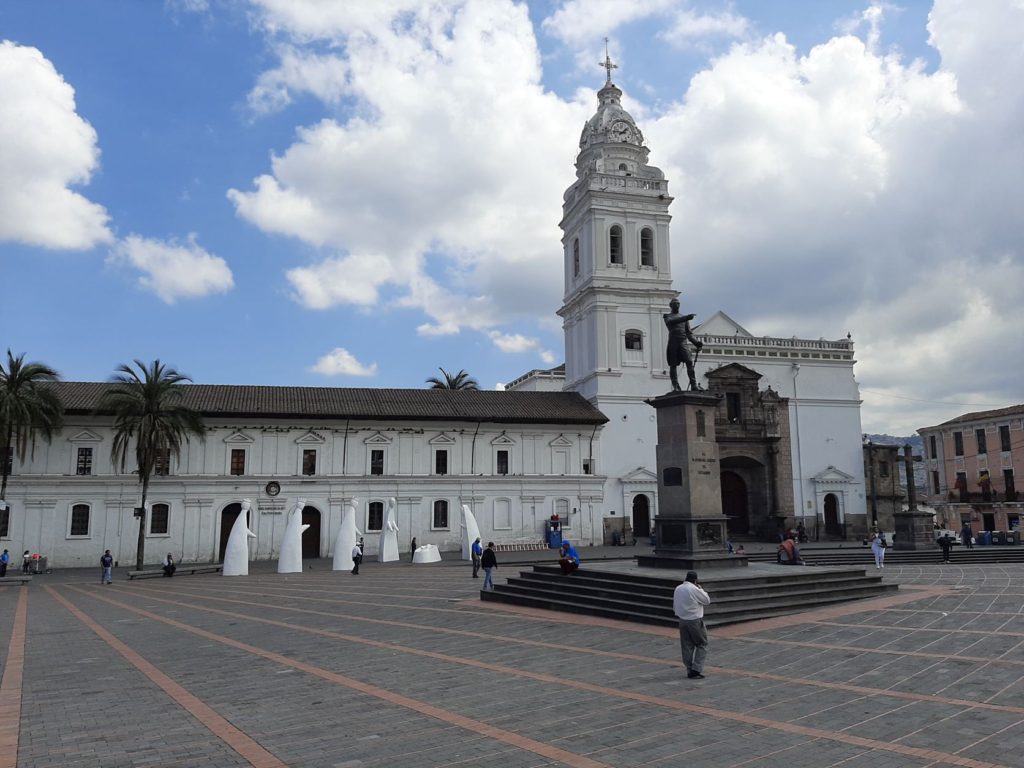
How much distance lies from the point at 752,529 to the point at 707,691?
4125 cm

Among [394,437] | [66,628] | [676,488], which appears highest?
[394,437]

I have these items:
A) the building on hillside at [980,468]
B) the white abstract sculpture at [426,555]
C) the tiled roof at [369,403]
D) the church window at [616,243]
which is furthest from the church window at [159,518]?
the building on hillside at [980,468]

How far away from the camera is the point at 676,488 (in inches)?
748

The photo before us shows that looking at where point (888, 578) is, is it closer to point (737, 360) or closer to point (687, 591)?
point (687, 591)

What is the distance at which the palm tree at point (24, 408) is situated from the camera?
33.5 metres

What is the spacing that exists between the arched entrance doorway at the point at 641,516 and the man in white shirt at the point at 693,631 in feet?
116

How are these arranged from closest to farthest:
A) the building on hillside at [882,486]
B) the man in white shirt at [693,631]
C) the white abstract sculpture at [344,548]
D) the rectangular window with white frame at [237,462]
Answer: the man in white shirt at [693,631], the white abstract sculpture at [344,548], the rectangular window with white frame at [237,462], the building on hillside at [882,486]

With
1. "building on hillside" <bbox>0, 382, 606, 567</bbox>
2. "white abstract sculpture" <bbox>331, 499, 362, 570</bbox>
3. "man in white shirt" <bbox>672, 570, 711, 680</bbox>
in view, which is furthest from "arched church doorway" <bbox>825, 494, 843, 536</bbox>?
"man in white shirt" <bbox>672, 570, 711, 680</bbox>

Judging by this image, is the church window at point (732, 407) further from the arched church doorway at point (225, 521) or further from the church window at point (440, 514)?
the arched church doorway at point (225, 521)

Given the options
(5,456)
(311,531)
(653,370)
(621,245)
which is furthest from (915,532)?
(5,456)

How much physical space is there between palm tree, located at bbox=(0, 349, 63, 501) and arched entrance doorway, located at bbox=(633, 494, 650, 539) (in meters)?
31.5

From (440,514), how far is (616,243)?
68.3ft

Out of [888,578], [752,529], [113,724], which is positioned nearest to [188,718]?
[113,724]

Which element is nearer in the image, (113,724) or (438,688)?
(113,724)
